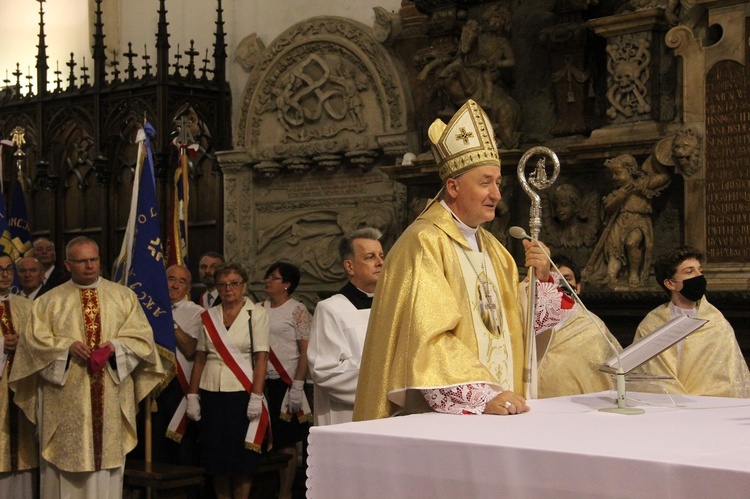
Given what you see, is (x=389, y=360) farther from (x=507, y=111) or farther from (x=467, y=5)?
(x=467, y=5)

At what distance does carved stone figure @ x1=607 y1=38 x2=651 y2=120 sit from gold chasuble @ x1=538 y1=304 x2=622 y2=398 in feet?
8.85

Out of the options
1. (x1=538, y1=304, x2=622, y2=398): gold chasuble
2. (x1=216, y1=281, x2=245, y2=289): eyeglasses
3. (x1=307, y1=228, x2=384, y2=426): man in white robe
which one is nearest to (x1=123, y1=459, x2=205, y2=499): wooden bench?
(x1=216, y1=281, x2=245, y2=289): eyeglasses

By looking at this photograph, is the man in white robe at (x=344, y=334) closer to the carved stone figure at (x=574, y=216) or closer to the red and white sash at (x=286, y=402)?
the red and white sash at (x=286, y=402)

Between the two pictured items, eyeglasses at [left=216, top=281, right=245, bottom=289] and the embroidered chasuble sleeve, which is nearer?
the embroidered chasuble sleeve

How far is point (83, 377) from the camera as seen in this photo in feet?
23.6

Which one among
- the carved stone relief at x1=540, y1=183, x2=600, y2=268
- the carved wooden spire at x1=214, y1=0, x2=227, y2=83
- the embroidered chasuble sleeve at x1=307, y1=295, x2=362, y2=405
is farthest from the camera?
the carved wooden spire at x1=214, y1=0, x2=227, y2=83

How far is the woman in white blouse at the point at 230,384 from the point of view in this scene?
25.4 feet

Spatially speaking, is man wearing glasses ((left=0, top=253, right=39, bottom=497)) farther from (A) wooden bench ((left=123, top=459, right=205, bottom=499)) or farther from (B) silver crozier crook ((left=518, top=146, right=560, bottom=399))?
(B) silver crozier crook ((left=518, top=146, right=560, bottom=399))

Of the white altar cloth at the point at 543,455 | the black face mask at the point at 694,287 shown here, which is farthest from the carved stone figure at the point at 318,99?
the white altar cloth at the point at 543,455

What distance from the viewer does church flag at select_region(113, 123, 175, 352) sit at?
797cm

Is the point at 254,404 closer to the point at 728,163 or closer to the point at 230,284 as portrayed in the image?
the point at 230,284

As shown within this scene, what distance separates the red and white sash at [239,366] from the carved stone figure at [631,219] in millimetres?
2547

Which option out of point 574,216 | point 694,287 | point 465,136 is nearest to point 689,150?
point 574,216

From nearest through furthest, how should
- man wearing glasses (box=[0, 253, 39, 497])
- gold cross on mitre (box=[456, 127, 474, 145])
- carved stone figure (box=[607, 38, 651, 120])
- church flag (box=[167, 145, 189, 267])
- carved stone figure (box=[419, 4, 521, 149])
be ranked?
gold cross on mitre (box=[456, 127, 474, 145]) → man wearing glasses (box=[0, 253, 39, 497]) → carved stone figure (box=[607, 38, 651, 120]) → carved stone figure (box=[419, 4, 521, 149]) → church flag (box=[167, 145, 189, 267])
